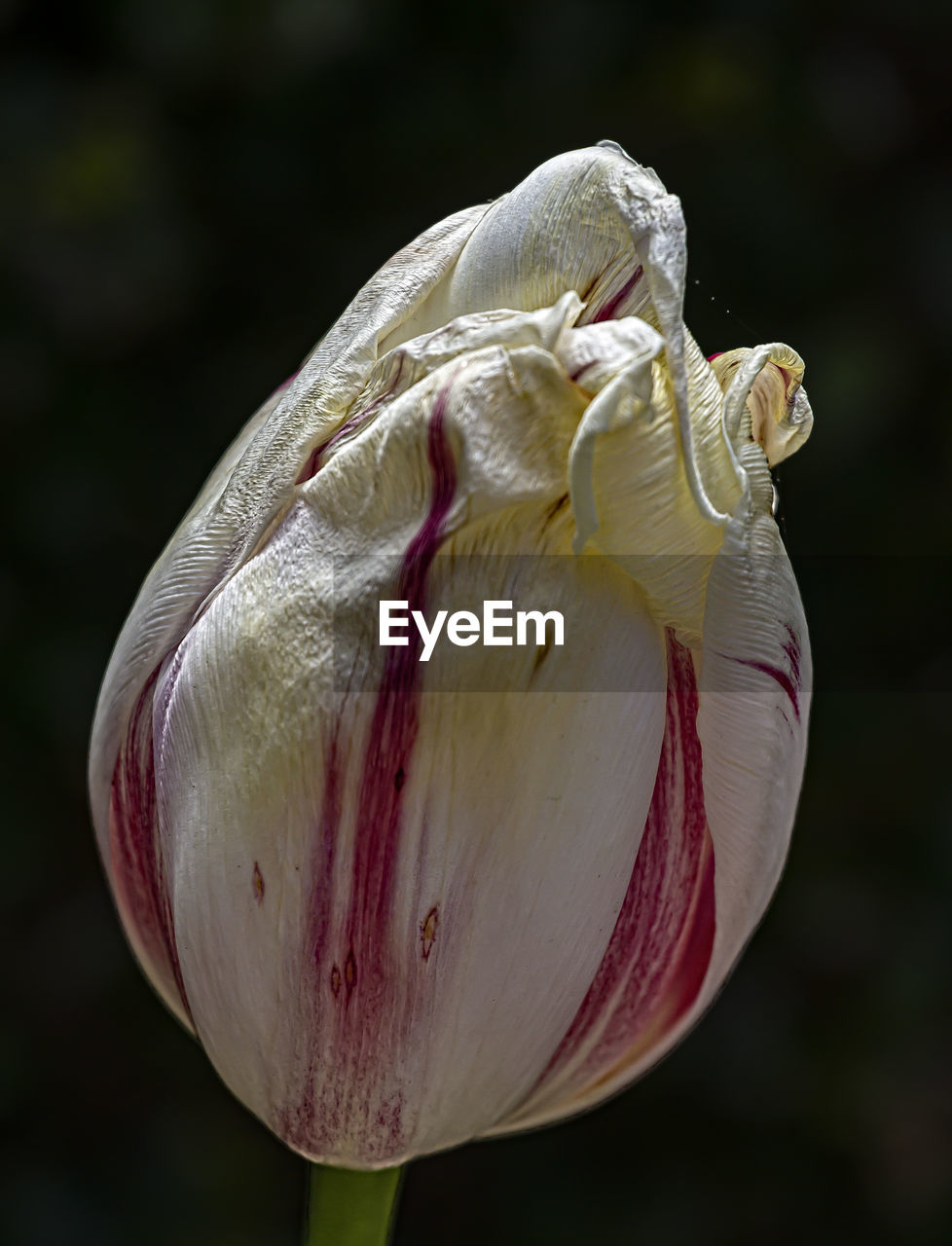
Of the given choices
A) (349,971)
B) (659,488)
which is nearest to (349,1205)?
(349,971)

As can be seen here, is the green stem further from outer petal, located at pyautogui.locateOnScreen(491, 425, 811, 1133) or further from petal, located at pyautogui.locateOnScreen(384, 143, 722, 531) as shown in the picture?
petal, located at pyautogui.locateOnScreen(384, 143, 722, 531)

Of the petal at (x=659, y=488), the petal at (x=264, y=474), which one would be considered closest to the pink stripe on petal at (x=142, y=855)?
the petal at (x=264, y=474)

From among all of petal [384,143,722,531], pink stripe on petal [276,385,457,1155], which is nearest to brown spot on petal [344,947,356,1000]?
pink stripe on petal [276,385,457,1155]

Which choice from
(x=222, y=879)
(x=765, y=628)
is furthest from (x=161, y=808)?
(x=765, y=628)

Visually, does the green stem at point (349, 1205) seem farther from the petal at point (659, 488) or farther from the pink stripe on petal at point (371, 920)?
the petal at point (659, 488)

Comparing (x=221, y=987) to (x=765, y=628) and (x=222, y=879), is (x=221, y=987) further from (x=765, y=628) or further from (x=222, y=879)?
(x=765, y=628)

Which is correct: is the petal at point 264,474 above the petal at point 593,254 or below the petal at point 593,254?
below
